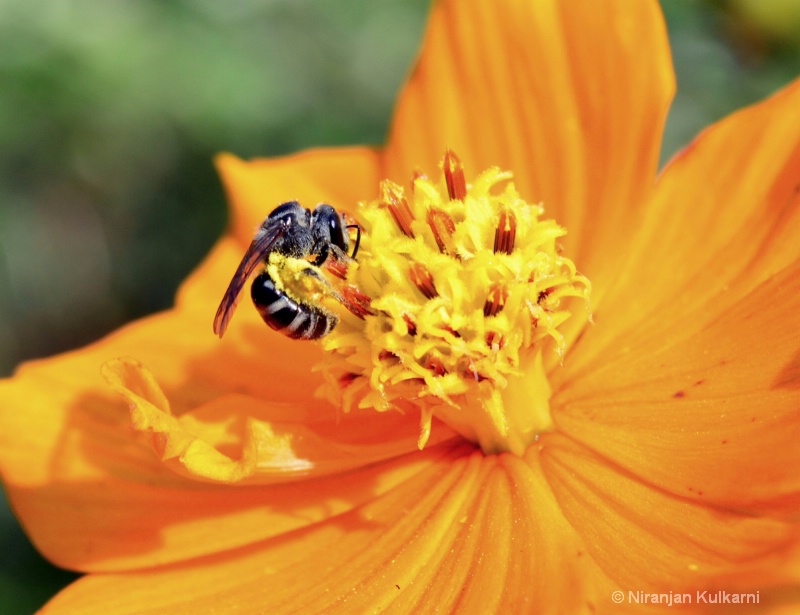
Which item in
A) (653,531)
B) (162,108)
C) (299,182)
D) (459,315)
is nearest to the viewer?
(653,531)

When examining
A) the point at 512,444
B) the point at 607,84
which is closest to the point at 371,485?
the point at 512,444

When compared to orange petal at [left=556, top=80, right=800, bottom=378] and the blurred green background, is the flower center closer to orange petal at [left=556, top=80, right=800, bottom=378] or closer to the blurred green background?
orange petal at [left=556, top=80, right=800, bottom=378]

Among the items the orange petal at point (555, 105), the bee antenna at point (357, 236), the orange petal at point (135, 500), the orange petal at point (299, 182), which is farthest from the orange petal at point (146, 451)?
the orange petal at point (555, 105)

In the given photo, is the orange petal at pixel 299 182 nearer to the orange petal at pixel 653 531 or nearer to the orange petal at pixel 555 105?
the orange petal at pixel 555 105

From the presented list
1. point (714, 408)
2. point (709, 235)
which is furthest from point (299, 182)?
point (714, 408)

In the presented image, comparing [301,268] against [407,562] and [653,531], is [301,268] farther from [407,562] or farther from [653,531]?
[653,531]
